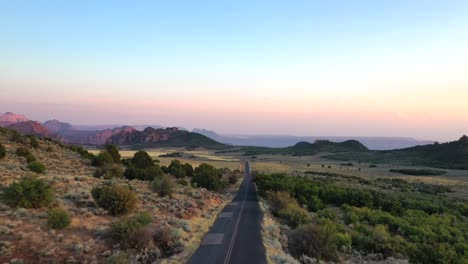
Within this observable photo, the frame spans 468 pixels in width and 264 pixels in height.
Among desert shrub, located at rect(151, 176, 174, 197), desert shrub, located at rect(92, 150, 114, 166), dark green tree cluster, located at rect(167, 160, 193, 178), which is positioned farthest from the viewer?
dark green tree cluster, located at rect(167, 160, 193, 178)

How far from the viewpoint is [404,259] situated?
2297cm

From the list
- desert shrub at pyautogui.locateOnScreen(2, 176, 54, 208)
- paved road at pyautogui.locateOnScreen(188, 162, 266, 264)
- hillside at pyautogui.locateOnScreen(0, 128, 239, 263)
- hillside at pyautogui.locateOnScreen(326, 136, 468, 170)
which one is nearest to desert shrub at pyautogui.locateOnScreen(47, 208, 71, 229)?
hillside at pyautogui.locateOnScreen(0, 128, 239, 263)

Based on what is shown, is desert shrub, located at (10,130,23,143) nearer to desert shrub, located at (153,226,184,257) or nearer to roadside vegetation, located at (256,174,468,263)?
roadside vegetation, located at (256,174,468,263)

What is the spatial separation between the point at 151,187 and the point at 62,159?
87.0 ft

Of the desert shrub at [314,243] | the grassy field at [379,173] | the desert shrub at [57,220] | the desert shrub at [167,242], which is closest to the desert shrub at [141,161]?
the grassy field at [379,173]

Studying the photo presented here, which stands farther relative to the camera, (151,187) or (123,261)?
(151,187)

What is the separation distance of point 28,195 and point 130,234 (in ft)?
25.1

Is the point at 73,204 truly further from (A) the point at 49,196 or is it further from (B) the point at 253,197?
(B) the point at 253,197

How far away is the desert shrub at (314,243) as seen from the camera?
845 inches

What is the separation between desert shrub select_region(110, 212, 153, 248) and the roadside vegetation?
860cm

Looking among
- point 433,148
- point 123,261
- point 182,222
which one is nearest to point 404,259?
point 182,222

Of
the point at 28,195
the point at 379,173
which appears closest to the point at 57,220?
the point at 28,195

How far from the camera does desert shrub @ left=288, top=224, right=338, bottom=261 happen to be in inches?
→ 845

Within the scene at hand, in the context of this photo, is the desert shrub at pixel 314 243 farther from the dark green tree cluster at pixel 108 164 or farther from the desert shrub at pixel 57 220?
the dark green tree cluster at pixel 108 164
